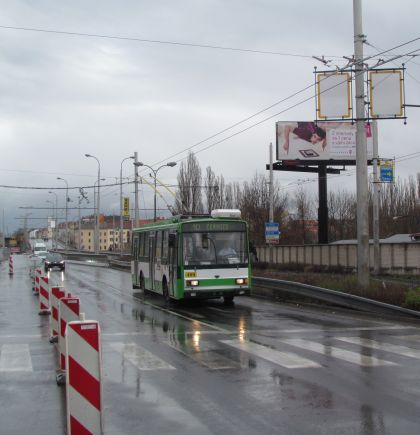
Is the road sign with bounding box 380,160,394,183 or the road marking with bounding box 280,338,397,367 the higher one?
the road sign with bounding box 380,160,394,183

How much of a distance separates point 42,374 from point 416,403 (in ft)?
16.9

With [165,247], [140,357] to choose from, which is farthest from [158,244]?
[140,357]

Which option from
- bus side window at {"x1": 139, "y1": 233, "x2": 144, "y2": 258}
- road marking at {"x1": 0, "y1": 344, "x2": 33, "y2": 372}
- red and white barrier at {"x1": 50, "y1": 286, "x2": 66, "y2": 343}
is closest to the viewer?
road marking at {"x1": 0, "y1": 344, "x2": 33, "y2": 372}

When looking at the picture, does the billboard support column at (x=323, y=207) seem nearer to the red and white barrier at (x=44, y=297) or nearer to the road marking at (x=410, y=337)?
the red and white barrier at (x=44, y=297)

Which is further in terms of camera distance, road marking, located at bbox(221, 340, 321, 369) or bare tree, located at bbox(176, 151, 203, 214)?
bare tree, located at bbox(176, 151, 203, 214)

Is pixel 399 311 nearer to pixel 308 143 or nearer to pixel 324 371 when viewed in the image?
pixel 324 371

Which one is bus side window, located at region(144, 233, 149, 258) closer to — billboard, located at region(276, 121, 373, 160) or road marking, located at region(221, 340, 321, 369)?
road marking, located at region(221, 340, 321, 369)

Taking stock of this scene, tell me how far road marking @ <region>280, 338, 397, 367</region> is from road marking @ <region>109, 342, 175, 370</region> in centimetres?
278

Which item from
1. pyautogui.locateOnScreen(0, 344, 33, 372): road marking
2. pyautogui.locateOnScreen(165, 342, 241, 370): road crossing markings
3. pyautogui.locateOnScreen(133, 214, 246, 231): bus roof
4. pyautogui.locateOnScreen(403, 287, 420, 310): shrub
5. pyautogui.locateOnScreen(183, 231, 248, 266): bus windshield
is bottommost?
pyautogui.locateOnScreen(165, 342, 241, 370): road crossing markings

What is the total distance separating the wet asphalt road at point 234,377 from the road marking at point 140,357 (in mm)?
18

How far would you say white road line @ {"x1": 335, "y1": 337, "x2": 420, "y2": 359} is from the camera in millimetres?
9984

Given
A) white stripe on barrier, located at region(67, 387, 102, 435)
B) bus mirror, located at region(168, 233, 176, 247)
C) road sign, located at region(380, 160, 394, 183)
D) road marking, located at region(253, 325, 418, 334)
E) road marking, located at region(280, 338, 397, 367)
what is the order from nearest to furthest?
white stripe on barrier, located at region(67, 387, 102, 435) → road marking, located at region(280, 338, 397, 367) → road marking, located at region(253, 325, 418, 334) → bus mirror, located at region(168, 233, 176, 247) → road sign, located at region(380, 160, 394, 183)

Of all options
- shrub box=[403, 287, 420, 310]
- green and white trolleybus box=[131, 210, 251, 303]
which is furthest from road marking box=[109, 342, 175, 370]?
shrub box=[403, 287, 420, 310]

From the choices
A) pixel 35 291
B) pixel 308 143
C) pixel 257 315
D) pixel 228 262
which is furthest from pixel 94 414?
pixel 308 143
